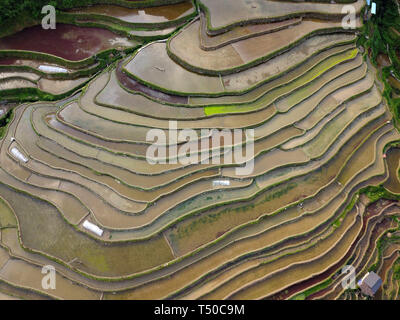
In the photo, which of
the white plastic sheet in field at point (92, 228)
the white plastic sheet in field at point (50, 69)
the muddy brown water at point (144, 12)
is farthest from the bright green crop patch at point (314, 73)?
the white plastic sheet in field at point (50, 69)

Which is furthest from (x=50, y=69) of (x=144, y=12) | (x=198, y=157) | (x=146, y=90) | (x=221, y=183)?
(x=221, y=183)

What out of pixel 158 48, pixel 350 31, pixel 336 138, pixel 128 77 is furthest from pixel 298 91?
pixel 128 77

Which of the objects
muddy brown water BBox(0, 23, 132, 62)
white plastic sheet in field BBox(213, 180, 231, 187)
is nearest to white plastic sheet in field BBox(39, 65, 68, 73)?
muddy brown water BBox(0, 23, 132, 62)

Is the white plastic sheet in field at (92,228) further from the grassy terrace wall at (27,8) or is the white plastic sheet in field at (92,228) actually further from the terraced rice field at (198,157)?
the grassy terrace wall at (27,8)

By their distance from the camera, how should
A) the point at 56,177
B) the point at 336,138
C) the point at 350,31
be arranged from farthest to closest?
the point at 350,31 → the point at 336,138 → the point at 56,177

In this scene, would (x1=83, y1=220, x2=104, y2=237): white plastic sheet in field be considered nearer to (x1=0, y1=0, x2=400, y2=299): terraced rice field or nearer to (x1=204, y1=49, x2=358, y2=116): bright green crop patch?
(x1=0, y1=0, x2=400, y2=299): terraced rice field

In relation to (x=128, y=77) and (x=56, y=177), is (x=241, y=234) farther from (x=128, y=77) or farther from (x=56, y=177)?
(x=128, y=77)
